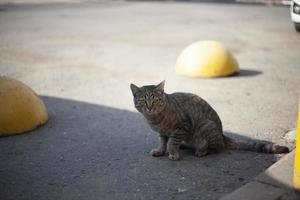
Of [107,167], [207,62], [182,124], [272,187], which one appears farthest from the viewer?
[207,62]

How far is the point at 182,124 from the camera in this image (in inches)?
199

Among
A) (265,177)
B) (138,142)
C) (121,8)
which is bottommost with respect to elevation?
(121,8)

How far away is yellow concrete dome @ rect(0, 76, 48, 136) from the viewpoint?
5.96 metres

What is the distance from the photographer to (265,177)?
427 cm

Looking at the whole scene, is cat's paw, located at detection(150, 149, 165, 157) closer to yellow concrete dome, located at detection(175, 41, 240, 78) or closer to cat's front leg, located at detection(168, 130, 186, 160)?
cat's front leg, located at detection(168, 130, 186, 160)

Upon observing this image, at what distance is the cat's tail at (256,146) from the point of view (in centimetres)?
515

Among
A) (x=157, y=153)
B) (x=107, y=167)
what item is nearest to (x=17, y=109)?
(x=107, y=167)

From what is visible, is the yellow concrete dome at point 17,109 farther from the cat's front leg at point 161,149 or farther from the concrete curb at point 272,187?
the concrete curb at point 272,187

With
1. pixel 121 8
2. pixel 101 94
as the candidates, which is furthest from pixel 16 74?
pixel 121 8

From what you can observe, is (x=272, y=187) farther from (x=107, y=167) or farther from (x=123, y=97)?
(x=123, y=97)

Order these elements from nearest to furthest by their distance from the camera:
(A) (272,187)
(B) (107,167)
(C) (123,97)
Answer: (A) (272,187) → (B) (107,167) → (C) (123,97)

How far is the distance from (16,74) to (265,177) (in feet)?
21.6

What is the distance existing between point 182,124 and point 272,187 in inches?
52.6

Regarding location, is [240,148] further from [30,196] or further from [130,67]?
[130,67]
